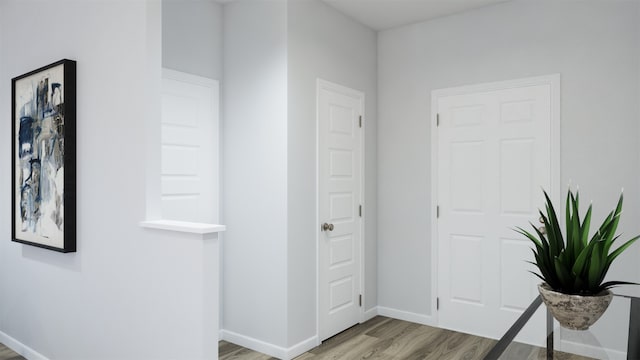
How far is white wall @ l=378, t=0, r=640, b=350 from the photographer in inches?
120

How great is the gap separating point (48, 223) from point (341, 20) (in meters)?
2.71

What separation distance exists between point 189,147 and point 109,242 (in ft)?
3.59

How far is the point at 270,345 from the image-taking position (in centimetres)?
324

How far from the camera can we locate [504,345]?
126 cm

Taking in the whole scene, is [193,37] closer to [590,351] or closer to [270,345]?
[270,345]

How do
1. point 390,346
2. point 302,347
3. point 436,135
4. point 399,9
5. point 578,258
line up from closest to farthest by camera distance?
point 578,258
point 302,347
point 390,346
point 399,9
point 436,135

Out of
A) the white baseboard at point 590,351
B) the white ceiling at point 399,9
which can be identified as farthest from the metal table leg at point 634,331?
the white ceiling at point 399,9

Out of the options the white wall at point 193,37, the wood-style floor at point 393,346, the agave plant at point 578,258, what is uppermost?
the white wall at point 193,37

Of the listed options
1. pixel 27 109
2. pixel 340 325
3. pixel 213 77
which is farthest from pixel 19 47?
pixel 340 325

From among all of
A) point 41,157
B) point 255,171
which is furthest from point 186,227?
point 41,157

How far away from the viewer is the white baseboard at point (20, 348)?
9.83ft

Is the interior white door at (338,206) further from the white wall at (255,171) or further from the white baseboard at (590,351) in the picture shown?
the white baseboard at (590,351)

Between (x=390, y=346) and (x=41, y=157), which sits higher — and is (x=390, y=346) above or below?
below

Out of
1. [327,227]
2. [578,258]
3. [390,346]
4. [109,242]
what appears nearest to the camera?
[578,258]
